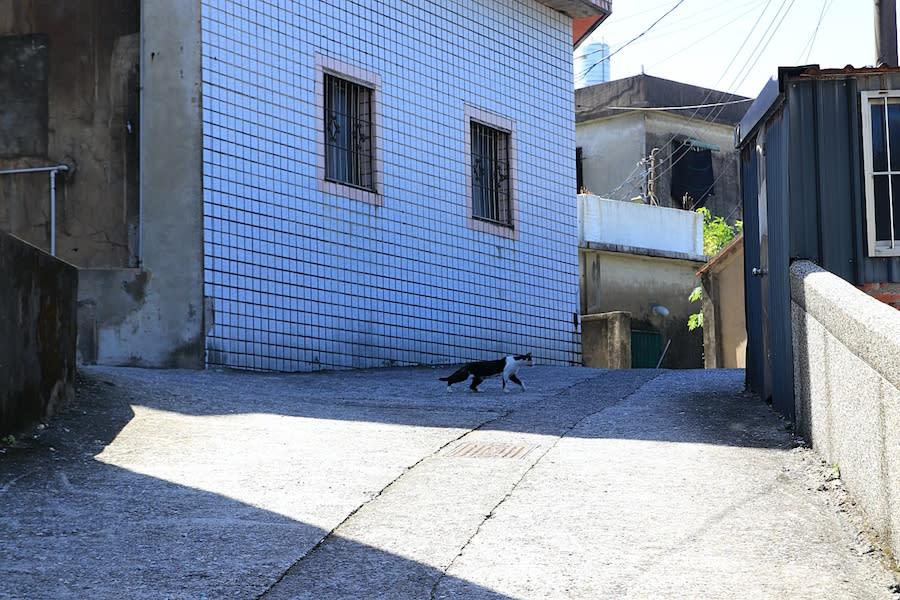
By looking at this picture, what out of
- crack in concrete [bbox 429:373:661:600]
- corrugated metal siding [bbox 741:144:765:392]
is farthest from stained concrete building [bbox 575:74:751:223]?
crack in concrete [bbox 429:373:661:600]

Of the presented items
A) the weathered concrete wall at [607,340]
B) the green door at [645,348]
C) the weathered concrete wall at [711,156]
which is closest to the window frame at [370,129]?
the weathered concrete wall at [607,340]

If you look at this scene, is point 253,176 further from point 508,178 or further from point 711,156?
point 711,156

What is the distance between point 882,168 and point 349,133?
7704mm

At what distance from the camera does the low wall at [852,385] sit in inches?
227

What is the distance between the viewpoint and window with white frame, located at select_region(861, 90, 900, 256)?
9.50m

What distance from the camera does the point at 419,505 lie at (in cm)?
666

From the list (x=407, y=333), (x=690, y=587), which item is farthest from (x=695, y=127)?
(x=690, y=587)

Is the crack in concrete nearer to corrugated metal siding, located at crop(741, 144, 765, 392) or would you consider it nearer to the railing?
corrugated metal siding, located at crop(741, 144, 765, 392)

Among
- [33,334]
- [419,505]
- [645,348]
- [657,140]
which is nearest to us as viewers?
[419,505]

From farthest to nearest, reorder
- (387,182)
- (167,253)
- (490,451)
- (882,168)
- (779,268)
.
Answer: (387,182), (167,253), (779,268), (882,168), (490,451)

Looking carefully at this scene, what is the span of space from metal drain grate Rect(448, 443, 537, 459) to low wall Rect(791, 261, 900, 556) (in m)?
2.02

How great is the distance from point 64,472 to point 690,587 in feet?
13.4

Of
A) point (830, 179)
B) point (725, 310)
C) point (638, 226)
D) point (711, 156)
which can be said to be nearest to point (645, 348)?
point (638, 226)

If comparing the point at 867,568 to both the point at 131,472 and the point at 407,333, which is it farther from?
the point at 407,333
